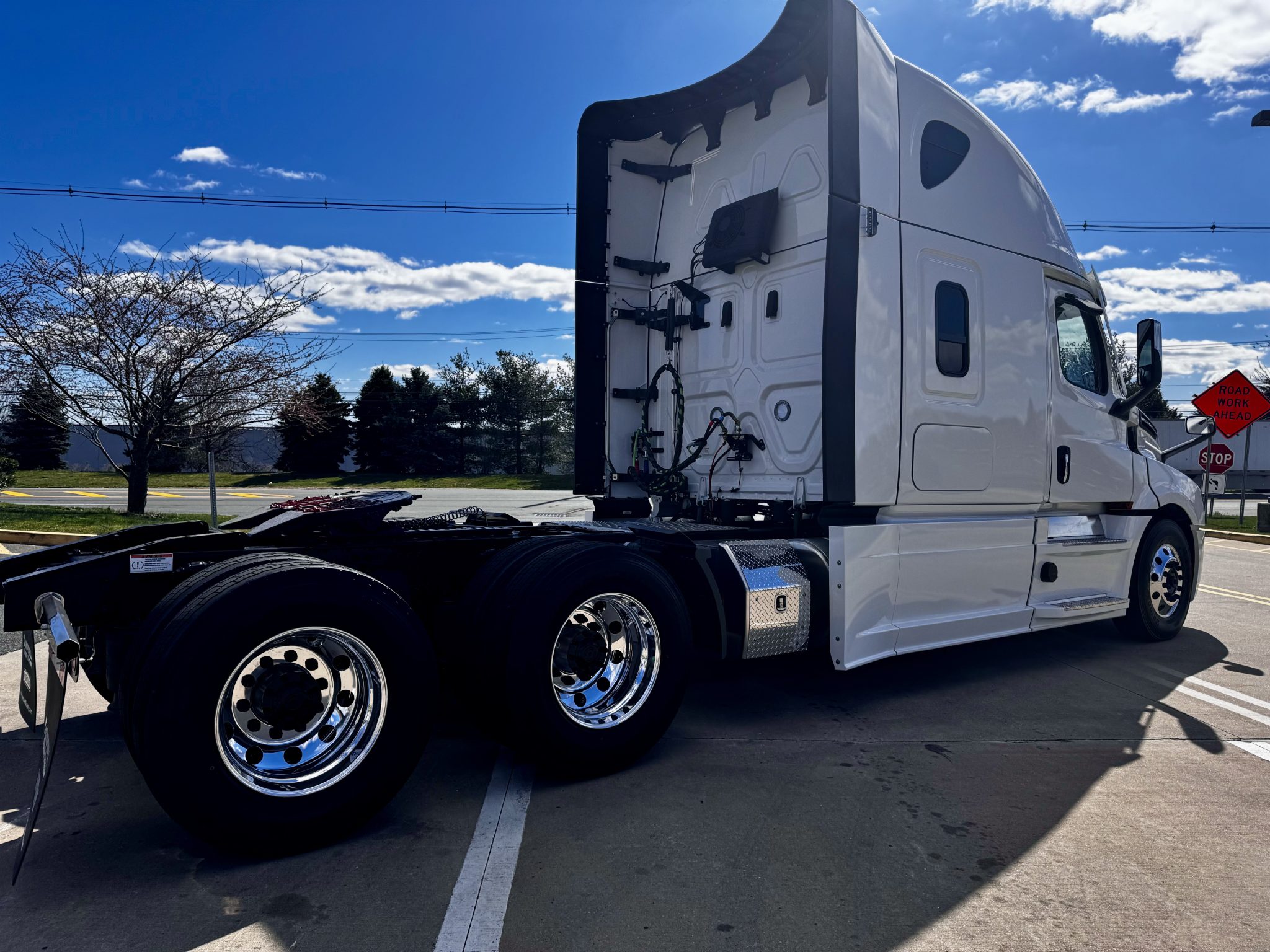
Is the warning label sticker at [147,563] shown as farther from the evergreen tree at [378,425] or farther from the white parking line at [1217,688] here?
the evergreen tree at [378,425]

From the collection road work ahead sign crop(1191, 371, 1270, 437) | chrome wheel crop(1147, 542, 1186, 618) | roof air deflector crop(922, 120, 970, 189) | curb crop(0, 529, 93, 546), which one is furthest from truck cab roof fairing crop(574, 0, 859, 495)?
road work ahead sign crop(1191, 371, 1270, 437)

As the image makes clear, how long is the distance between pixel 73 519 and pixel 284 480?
24.9 metres

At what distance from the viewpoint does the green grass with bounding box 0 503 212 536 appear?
1190 centimetres

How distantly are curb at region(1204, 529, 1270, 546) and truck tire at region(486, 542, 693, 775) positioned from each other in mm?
15556

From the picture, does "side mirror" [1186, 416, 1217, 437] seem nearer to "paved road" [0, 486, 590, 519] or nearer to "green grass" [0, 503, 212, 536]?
"paved road" [0, 486, 590, 519]

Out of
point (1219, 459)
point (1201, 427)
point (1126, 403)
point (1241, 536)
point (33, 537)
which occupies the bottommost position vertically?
point (1241, 536)

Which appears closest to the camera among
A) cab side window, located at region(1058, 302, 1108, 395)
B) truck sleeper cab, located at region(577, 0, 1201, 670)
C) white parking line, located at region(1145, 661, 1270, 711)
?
truck sleeper cab, located at region(577, 0, 1201, 670)

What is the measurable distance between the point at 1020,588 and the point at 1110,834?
7.60ft

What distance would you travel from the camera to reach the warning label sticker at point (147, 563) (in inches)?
123

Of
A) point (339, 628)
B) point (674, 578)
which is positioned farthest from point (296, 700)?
point (674, 578)

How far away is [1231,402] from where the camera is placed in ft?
52.0

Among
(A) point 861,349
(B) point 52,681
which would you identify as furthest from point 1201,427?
(B) point 52,681

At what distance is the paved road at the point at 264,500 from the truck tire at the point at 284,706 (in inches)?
505

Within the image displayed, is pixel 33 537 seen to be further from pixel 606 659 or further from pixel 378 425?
pixel 378 425
